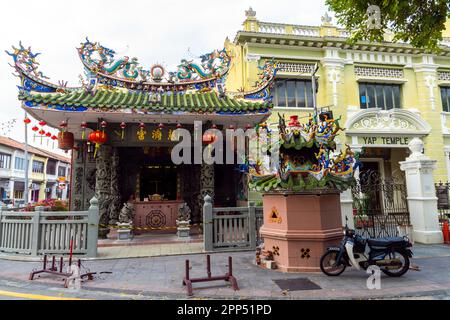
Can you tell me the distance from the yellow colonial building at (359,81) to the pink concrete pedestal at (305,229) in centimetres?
950

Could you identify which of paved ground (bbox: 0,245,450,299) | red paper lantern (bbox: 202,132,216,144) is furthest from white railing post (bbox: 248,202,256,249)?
red paper lantern (bbox: 202,132,216,144)

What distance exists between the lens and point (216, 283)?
5812 millimetres

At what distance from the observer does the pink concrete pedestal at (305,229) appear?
6574 millimetres

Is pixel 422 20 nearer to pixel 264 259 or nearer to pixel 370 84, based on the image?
pixel 264 259

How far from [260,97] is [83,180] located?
26.7 feet

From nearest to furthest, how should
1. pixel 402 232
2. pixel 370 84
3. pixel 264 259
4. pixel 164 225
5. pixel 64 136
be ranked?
pixel 264 259, pixel 402 232, pixel 64 136, pixel 164 225, pixel 370 84

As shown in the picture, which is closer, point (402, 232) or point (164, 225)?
point (402, 232)

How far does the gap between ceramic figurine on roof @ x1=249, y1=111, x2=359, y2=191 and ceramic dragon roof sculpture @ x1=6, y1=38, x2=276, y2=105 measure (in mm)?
3722

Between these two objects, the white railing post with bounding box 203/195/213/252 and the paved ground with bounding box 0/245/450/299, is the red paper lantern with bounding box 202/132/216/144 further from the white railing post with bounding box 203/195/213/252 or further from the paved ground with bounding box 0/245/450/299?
the paved ground with bounding box 0/245/450/299

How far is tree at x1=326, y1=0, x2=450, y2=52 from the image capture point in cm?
791

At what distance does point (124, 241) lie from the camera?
33.5 feet
